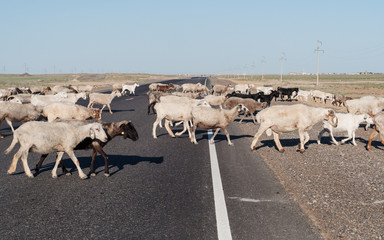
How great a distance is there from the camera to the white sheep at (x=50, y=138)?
25.1ft

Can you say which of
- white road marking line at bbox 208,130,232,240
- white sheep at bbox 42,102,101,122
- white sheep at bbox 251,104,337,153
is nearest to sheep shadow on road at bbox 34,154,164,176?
white road marking line at bbox 208,130,232,240

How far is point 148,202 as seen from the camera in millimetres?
6340

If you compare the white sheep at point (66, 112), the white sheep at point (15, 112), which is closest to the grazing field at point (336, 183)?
the white sheep at point (66, 112)

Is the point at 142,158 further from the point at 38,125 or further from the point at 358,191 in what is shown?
the point at 358,191

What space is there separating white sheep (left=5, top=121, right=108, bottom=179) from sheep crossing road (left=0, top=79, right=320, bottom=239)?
1.58 ft

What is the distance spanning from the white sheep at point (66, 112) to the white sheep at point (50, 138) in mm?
6480

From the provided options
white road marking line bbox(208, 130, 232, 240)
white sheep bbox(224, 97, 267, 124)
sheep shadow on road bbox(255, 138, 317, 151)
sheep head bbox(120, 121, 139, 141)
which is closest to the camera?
white road marking line bbox(208, 130, 232, 240)

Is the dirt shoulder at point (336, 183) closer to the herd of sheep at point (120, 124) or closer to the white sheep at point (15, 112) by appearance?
the herd of sheep at point (120, 124)

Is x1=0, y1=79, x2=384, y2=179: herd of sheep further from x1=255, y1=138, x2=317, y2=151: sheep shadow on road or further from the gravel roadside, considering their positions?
the gravel roadside

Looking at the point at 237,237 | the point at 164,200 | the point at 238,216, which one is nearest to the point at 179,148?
the point at 164,200

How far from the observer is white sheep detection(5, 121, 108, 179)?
7660 mm

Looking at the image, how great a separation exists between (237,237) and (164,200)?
190 cm

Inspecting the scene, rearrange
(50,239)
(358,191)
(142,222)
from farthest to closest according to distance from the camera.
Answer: (358,191)
(142,222)
(50,239)

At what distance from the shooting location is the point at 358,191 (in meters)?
7.38
